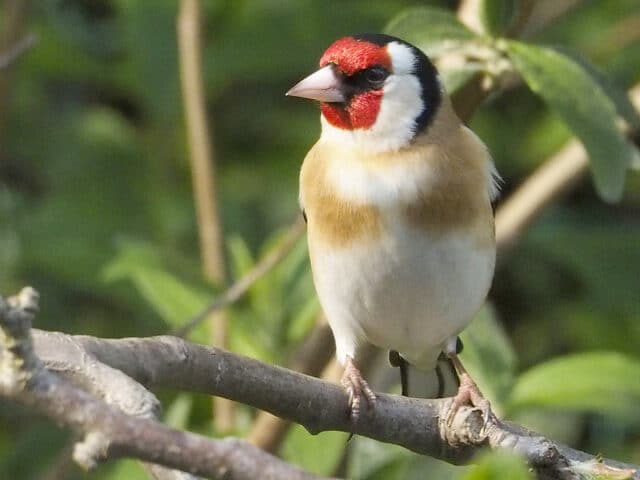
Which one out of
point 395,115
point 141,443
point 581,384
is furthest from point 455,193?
point 141,443

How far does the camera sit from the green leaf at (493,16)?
2.29 metres

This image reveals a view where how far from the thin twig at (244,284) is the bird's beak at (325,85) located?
1.32ft

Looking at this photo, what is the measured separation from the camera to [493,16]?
90.5 inches

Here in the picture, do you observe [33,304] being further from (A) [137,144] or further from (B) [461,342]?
(A) [137,144]

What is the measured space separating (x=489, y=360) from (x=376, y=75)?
24.5 inches

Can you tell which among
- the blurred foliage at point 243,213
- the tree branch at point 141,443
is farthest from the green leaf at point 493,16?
the tree branch at point 141,443

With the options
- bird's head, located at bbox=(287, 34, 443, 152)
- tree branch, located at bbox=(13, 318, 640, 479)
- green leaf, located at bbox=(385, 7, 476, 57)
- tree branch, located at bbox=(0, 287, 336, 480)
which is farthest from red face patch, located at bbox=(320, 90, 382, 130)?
tree branch, located at bbox=(0, 287, 336, 480)

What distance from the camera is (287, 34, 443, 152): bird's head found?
236 centimetres

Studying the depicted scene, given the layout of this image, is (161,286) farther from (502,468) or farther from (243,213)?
(502,468)

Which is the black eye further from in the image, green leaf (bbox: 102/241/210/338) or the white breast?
green leaf (bbox: 102/241/210/338)

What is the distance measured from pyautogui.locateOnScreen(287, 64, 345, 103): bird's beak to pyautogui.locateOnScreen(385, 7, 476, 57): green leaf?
0.13 m

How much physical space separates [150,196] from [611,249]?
1238 mm

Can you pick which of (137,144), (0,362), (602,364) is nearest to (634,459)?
(602,364)

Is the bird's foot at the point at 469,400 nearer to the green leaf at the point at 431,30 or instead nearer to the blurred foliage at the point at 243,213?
the blurred foliage at the point at 243,213
